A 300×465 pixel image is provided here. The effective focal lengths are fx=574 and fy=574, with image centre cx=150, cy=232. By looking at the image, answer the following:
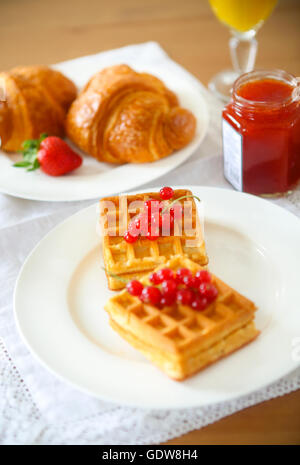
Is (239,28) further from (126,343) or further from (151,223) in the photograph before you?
(126,343)

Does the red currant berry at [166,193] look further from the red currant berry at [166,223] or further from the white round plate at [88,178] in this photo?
the white round plate at [88,178]

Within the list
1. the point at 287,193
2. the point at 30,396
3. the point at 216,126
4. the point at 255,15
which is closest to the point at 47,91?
the point at 216,126

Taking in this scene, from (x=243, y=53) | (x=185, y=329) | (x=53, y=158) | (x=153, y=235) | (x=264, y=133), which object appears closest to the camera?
(x=185, y=329)

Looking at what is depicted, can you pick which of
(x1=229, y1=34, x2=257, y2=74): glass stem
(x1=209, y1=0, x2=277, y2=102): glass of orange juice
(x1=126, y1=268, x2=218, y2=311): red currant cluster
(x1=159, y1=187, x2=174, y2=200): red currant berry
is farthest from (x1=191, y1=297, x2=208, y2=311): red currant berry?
(x1=229, y1=34, x2=257, y2=74): glass stem

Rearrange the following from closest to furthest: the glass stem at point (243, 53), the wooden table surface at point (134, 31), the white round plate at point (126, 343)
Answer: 1. the white round plate at point (126, 343)
2. the glass stem at point (243, 53)
3. the wooden table surface at point (134, 31)

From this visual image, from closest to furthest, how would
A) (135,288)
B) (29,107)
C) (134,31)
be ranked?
(135,288) < (29,107) < (134,31)

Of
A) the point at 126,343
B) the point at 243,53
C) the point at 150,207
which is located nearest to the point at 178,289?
the point at 126,343

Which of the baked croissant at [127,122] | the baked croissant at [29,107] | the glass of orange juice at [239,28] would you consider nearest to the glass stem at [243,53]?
the glass of orange juice at [239,28]
